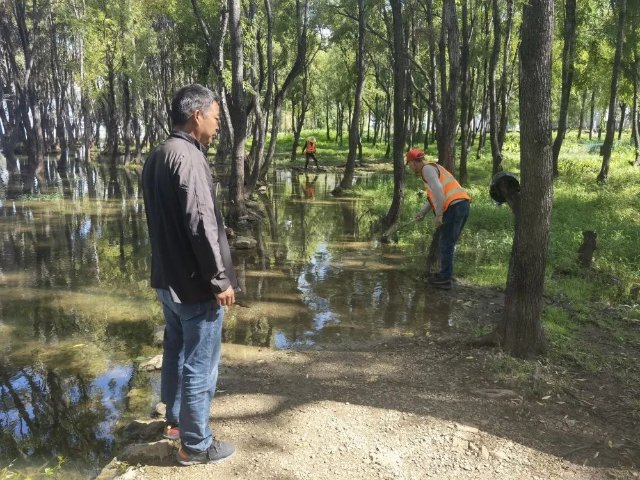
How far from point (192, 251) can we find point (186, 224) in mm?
194

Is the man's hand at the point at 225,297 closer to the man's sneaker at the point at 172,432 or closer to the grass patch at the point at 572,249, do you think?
the man's sneaker at the point at 172,432

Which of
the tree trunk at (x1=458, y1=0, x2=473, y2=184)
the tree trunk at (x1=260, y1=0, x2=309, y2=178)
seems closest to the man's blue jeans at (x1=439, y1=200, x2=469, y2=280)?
the tree trunk at (x1=458, y1=0, x2=473, y2=184)

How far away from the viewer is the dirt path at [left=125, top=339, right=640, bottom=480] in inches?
133

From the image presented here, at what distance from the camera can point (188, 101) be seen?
3.11 m

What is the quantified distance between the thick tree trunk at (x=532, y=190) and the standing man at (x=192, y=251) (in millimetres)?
2854

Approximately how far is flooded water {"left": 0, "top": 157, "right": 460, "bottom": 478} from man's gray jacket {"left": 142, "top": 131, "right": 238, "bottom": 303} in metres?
1.80

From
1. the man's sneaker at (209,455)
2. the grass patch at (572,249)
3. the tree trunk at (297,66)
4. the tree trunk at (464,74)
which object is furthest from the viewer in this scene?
the tree trunk at (297,66)

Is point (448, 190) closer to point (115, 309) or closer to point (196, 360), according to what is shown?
point (115, 309)

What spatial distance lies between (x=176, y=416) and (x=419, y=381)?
7.05ft

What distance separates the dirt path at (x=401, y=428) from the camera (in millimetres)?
3369

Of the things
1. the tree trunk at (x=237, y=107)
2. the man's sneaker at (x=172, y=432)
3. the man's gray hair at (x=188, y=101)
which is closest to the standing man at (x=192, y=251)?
the man's gray hair at (x=188, y=101)

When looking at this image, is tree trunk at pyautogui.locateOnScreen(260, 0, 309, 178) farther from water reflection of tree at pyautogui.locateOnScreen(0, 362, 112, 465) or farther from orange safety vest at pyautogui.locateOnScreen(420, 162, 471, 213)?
water reflection of tree at pyautogui.locateOnScreen(0, 362, 112, 465)

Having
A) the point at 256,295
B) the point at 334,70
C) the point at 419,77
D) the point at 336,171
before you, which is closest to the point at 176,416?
the point at 256,295

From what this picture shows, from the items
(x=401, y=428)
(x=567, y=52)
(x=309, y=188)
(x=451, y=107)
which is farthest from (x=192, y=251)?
(x=309, y=188)
